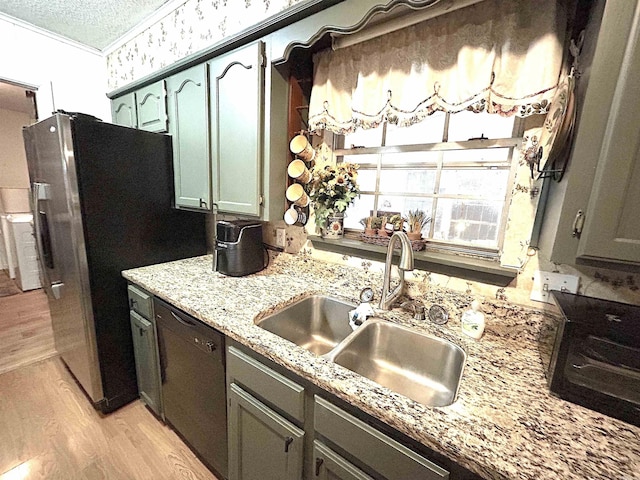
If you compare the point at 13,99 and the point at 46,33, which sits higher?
the point at 46,33

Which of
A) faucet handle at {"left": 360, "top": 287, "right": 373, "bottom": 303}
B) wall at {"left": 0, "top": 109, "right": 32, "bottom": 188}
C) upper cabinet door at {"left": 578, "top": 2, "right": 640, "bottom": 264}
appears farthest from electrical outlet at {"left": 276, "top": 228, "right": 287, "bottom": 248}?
Result: wall at {"left": 0, "top": 109, "right": 32, "bottom": 188}

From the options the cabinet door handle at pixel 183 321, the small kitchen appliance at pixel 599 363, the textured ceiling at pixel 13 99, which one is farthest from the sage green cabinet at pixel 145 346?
the textured ceiling at pixel 13 99

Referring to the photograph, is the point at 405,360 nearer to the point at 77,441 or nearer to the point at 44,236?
the point at 77,441

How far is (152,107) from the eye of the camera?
1.87m

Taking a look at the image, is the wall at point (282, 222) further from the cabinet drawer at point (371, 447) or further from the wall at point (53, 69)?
the cabinet drawer at point (371, 447)

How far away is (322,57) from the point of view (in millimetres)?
1372

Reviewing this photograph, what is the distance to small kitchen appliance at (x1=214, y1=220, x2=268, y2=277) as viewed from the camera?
151 centimetres

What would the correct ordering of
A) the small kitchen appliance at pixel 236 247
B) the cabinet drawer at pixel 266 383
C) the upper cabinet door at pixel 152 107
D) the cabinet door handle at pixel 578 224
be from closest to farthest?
1. the cabinet door handle at pixel 578 224
2. the cabinet drawer at pixel 266 383
3. the small kitchen appliance at pixel 236 247
4. the upper cabinet door at pixel 152 107

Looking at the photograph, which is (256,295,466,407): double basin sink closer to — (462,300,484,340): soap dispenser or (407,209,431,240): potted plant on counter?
(462,300,484,340): soap dispenser

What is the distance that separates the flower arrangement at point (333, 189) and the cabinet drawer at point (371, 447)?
896 mm

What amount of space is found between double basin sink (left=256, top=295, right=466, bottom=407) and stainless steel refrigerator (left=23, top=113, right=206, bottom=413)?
1044 mm

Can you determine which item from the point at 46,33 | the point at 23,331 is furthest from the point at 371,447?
the point at 46,33

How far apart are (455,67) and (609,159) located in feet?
2.12

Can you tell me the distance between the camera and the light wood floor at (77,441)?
134 centimetres
